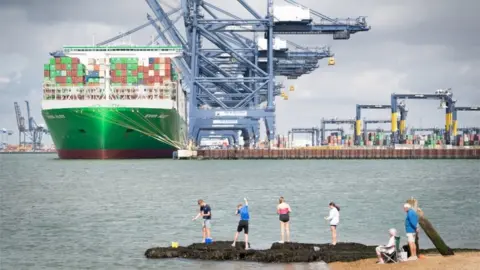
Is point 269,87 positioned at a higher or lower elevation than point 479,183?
higher

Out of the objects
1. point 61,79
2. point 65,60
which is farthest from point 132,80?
point 61,79

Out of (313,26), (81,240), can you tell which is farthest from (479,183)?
(81,240)

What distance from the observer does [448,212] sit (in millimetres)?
44250

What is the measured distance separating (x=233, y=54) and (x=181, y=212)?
67192 mm

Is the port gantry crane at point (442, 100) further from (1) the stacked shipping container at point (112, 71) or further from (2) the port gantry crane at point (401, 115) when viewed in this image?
(1) the stacked shipping container at point (112, 71)

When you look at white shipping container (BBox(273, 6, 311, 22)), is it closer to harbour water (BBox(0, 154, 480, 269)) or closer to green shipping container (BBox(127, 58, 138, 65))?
green shipping container (BBox(127, 58, 138, 65))

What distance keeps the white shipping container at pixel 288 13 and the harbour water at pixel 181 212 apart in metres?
31.0

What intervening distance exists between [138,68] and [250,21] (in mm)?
15882

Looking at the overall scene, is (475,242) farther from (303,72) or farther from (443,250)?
(303,72)

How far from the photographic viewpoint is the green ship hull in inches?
4070

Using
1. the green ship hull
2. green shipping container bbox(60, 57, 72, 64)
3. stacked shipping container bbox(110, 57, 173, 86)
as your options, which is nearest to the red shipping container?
green shipping container bbox(60, 57, 72, 64)

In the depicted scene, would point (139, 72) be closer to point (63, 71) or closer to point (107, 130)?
point (63, 71)

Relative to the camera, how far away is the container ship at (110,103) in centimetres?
10381

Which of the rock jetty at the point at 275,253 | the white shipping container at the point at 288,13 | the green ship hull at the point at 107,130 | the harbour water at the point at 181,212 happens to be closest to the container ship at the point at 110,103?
the green ship hull at the point at 107,130
